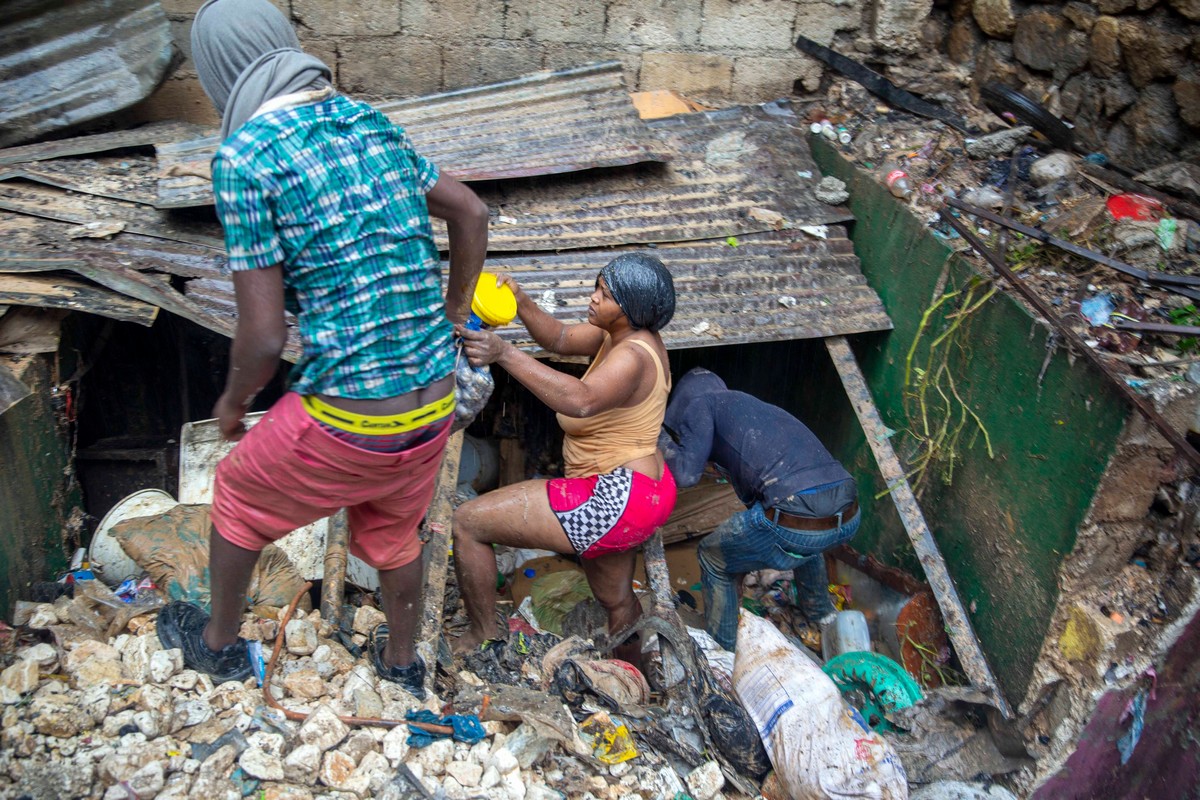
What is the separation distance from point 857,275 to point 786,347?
0.75m

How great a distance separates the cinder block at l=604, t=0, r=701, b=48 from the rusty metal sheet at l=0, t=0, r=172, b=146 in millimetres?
2293

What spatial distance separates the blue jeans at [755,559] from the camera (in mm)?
3893

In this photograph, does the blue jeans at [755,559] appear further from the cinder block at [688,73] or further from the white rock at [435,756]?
the cinder block at [688,73]

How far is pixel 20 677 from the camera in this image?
9.17ft

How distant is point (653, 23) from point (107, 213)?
3002 mm

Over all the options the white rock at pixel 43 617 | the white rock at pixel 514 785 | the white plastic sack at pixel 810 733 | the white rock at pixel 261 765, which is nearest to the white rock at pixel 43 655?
the white rock at pixel 43 617

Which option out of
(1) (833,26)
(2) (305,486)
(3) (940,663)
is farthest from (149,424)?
(1) (833,26)

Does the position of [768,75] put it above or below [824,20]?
below

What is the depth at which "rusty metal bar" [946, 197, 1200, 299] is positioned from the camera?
363cm

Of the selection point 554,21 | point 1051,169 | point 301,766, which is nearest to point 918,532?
point 1051,169

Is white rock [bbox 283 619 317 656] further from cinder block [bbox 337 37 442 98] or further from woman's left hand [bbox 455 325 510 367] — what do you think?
cinder block [bbox 337 37 442 98]

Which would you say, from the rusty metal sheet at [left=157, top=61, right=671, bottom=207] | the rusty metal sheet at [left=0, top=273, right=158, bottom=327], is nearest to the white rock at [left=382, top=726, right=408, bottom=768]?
the rusty metal sheet at [left=0, top=273, right=158, bottom=327]

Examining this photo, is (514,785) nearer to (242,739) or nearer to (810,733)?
(242,739)

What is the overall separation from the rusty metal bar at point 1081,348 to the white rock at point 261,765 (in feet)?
9.52
